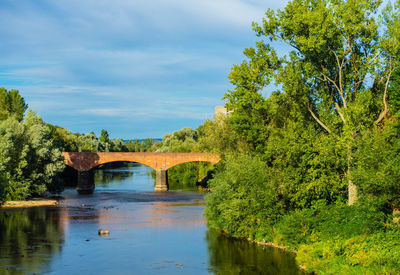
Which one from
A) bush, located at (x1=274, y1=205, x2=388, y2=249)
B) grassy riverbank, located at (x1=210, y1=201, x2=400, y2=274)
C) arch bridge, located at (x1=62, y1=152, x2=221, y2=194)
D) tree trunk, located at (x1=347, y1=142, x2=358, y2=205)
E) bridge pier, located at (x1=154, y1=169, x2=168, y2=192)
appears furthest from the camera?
bridge pier, located at (x1=154, y1=169, x2=168, y2=192)

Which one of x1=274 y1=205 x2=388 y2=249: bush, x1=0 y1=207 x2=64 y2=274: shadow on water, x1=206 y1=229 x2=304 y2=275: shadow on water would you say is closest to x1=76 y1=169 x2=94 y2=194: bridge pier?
x1=0 y1=207 x2=64 y2=274: shadow on water

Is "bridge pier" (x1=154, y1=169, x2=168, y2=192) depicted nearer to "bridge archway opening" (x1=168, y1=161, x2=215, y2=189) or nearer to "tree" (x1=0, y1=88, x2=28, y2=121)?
"bridge archway opening" (x1=168, y1=161, x2=215, y2=189)

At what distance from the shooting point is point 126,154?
8019 centimetres

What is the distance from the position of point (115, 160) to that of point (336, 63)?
5304cm

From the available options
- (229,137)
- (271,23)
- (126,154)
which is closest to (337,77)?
(271,23)

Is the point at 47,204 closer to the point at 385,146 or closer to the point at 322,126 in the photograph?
the point at 322,126

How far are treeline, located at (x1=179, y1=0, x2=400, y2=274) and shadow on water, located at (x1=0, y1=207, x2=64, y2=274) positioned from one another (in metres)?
12.7

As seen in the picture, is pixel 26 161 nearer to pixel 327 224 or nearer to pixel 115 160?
pixel 115 160

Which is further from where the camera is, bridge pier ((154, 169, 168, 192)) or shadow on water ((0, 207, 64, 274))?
bridge pier ((154, 169, 168, 192))

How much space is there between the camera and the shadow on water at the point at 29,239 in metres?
26.6

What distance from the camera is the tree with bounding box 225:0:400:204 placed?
29828mm

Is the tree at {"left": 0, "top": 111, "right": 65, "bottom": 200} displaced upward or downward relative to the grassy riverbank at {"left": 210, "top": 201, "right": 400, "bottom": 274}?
upward

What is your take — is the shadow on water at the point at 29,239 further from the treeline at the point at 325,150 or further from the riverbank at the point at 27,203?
the treeline at the point at 325,150

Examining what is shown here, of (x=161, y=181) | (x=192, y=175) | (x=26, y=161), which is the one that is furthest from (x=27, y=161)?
(x=192, y=175)
